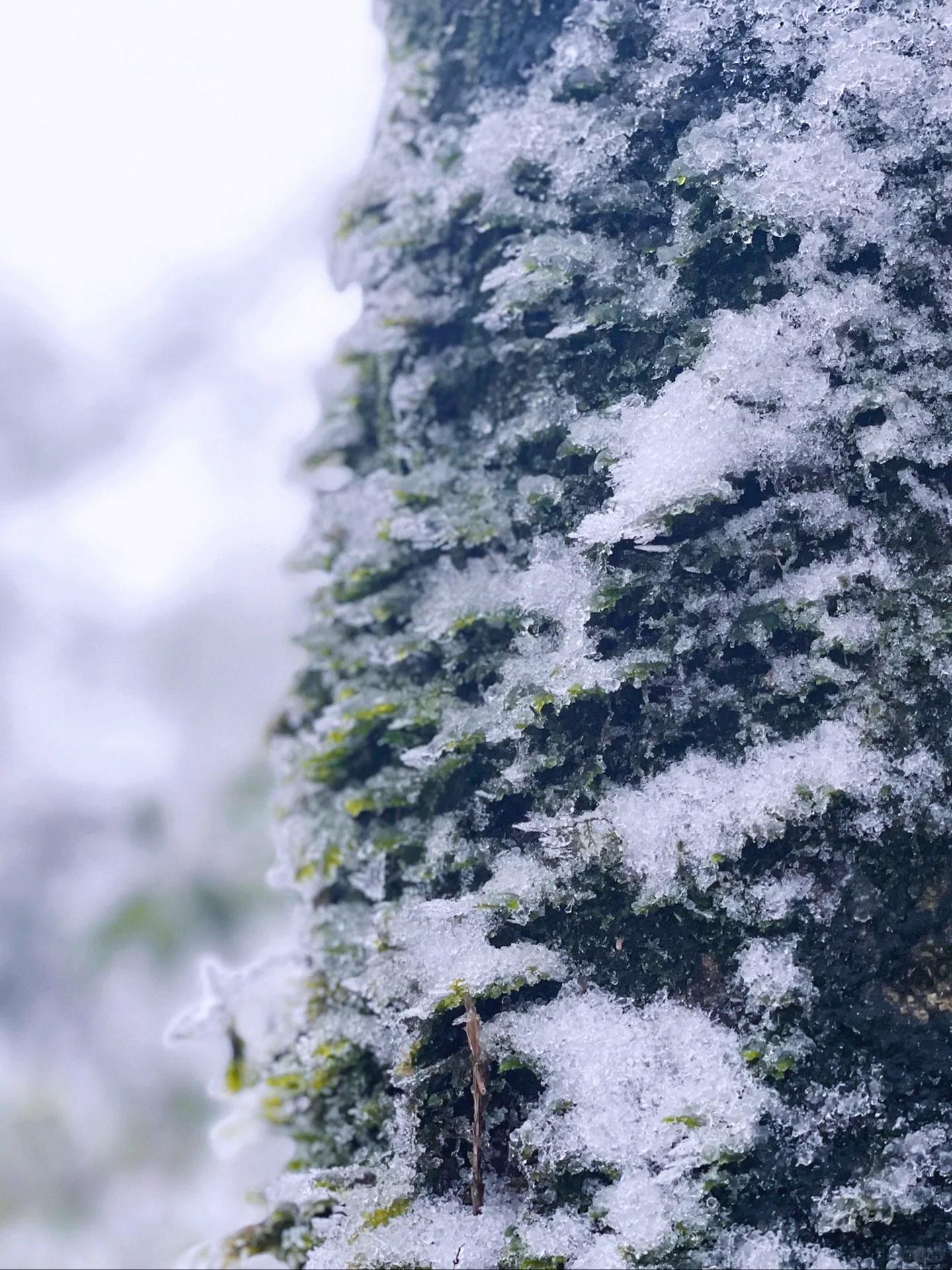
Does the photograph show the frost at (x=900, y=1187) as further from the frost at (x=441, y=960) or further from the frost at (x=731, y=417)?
the frost at (x=731, y=417)

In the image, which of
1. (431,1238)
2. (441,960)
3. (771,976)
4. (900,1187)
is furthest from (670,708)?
(431,1238)

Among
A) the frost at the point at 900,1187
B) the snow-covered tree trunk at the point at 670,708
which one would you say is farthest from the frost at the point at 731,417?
the frost at the point at 900,1187

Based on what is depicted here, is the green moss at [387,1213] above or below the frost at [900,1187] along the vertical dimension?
above

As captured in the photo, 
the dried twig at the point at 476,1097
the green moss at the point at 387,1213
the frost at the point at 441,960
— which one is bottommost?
the green moss at the point at 387,1213

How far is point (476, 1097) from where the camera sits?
1.08 m

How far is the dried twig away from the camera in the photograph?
1.07 m

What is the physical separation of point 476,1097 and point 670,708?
0.57m

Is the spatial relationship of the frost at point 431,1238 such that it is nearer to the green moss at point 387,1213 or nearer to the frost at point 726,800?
the green moss at point 387,1213

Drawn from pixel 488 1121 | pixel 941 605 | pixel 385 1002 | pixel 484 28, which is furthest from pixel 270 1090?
pixel 484 28

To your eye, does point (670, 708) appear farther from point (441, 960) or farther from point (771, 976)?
point (441, 960)

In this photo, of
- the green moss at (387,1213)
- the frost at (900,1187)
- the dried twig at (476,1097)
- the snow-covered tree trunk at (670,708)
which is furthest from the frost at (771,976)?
the green moss at (387,1213)

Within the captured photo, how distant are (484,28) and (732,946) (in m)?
1.49

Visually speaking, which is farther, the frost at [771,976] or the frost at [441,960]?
the frost at [441,960]

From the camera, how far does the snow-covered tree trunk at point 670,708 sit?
100 centimetres
